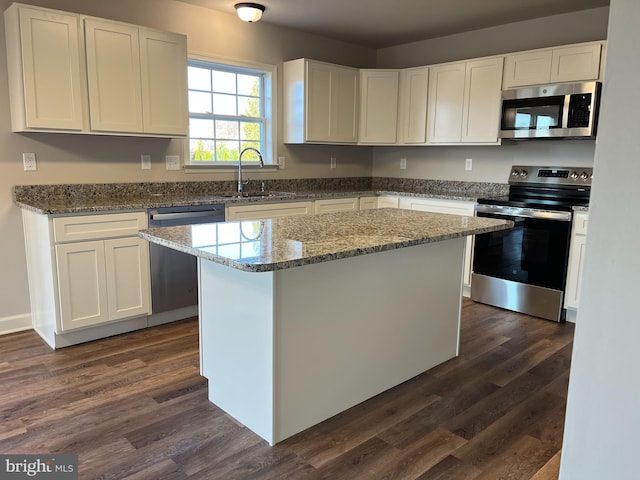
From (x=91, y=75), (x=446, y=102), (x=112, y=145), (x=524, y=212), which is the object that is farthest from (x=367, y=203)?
(x=91, y=75)

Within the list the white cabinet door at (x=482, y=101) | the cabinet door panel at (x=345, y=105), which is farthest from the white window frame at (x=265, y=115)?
the white cabinet door at (x=482, y=101)

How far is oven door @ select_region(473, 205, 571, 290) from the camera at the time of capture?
3.68 metres

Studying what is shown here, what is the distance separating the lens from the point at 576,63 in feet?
12.3

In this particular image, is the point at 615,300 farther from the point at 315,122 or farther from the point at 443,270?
the point at 315,122

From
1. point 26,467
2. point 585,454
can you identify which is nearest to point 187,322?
point 26,467

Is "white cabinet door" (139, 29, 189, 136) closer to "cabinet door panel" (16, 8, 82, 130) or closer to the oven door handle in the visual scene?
"cabinet door panel" (16, 8, 82, 130)

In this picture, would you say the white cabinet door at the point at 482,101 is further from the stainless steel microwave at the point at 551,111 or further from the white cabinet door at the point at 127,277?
the white cabinet door at the point at 127,277

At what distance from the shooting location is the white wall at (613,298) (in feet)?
2.55

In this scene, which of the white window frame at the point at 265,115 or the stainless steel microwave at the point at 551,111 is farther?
the white window frame at the point at 265,115

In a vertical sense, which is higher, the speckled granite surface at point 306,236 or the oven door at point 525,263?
the speckled granite surface at point 306,236

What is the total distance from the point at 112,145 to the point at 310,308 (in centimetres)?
240

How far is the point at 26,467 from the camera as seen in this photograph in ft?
6.31

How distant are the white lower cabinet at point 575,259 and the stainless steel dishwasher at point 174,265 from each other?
8.87ft

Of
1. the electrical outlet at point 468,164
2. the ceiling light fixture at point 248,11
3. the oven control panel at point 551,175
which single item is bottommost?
the oven control panel at point 551,175
